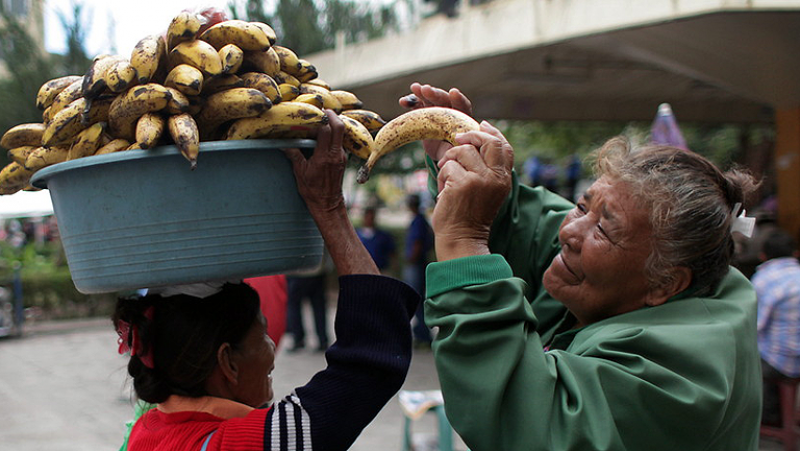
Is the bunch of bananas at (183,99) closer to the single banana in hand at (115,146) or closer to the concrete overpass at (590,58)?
the single banana in hand at (115,146)

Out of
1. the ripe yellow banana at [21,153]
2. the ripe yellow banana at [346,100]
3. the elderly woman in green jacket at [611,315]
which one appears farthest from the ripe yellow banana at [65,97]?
the elderly woman in green jacket at [611,315]

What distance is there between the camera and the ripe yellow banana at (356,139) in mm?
1617

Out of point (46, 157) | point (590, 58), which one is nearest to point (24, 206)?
point (590, 58)

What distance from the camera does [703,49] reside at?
6895 millimetres

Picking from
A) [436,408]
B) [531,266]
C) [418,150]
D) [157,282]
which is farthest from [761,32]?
[418,150]

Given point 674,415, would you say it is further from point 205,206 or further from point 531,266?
point 205,206

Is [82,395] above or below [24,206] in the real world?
above

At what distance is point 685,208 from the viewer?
1518 millimetres

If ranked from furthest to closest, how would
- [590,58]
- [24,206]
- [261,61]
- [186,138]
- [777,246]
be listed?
[24,206] < [590,58] < [777,246] < [261,61] < [186,138]

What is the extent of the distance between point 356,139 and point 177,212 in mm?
427

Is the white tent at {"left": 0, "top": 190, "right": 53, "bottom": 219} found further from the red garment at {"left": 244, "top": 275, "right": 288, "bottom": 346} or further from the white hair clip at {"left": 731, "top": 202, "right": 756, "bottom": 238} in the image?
the white hair clip at {"left": 731, "top": 202, "right": 756, "bottom": 238}

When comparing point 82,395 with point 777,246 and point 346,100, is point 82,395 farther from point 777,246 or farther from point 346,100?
point 346,100

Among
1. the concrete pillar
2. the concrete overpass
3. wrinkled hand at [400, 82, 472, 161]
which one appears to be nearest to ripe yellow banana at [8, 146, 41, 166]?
wrinkled hand at [400, 82, 472, 161]

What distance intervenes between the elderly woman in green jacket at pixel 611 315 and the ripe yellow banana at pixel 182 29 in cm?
60
